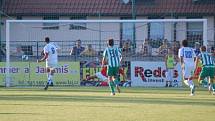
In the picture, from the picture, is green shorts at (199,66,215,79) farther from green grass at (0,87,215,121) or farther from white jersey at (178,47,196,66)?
green grass at (0,87,215,121)

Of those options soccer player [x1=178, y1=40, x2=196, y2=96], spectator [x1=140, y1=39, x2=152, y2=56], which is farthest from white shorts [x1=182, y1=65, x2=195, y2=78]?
spectator [x1=140, y1=39, x2=152, y2=56]

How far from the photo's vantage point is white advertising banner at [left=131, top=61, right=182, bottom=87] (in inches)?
1181

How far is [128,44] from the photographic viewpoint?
3362 cm

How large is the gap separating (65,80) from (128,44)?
200 inches

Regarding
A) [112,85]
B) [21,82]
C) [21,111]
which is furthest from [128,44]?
[21,111]

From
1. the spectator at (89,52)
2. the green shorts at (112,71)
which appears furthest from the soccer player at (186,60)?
the spectator at (89,52)

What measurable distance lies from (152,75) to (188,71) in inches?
240

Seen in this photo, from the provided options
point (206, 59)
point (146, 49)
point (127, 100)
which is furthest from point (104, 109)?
point (146, 49)

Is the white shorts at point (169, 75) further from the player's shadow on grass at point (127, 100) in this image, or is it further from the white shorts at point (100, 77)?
the player's shadow on grass at point (127, 100)

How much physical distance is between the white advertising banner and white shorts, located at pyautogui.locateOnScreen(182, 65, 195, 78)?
5.77 m

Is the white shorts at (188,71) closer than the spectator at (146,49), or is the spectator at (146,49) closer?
the white shorts at (188,71)

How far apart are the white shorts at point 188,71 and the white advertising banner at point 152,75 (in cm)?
577

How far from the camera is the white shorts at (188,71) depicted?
23.8 meters

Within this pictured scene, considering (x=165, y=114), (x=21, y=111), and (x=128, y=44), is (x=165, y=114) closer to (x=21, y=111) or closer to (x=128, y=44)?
(x=21, y=111)
